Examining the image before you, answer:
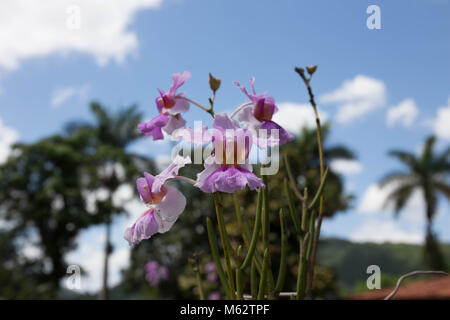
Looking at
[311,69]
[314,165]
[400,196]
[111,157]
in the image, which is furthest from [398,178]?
[311,69]

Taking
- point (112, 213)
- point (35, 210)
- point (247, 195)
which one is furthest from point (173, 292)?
point (35, 210)

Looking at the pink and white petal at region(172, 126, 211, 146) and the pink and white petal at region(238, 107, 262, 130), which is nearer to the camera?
the pink and white petal at region(172, 126, 211, 146)

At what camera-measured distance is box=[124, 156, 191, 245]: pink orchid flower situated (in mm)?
985

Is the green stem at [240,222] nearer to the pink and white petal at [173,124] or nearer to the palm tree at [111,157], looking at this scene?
the pink and white petal at [173,124]

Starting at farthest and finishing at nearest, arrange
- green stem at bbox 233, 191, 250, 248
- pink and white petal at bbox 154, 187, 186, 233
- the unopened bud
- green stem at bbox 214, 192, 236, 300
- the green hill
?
the green hill
the unopened bud
green stem at bbox 233, 191, 250, 248
pink and white petal at bbox 154, 187, 186, 233
green stem at bbox 214, 192, 236, 300

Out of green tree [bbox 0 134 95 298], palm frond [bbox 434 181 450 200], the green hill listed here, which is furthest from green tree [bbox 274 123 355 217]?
Answer: the green hill

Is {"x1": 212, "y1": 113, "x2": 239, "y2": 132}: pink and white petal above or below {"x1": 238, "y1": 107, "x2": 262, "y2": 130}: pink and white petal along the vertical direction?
below

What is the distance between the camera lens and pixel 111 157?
19.5m

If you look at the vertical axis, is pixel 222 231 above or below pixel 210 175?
below

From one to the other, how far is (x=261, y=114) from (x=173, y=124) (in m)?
0.27

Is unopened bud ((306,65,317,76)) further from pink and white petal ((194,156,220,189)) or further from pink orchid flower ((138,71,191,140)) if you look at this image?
pink and white petal ((194,156,220,189))

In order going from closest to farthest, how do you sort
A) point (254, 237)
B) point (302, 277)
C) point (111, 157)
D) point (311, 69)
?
point (254, 237), point (302, 277), point (311, 69), point (111, 157)

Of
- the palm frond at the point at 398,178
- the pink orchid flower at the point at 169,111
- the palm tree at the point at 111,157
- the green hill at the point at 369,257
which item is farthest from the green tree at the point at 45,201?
the green hill at the point at 369,257

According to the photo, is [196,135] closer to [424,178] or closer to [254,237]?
[254,237]
